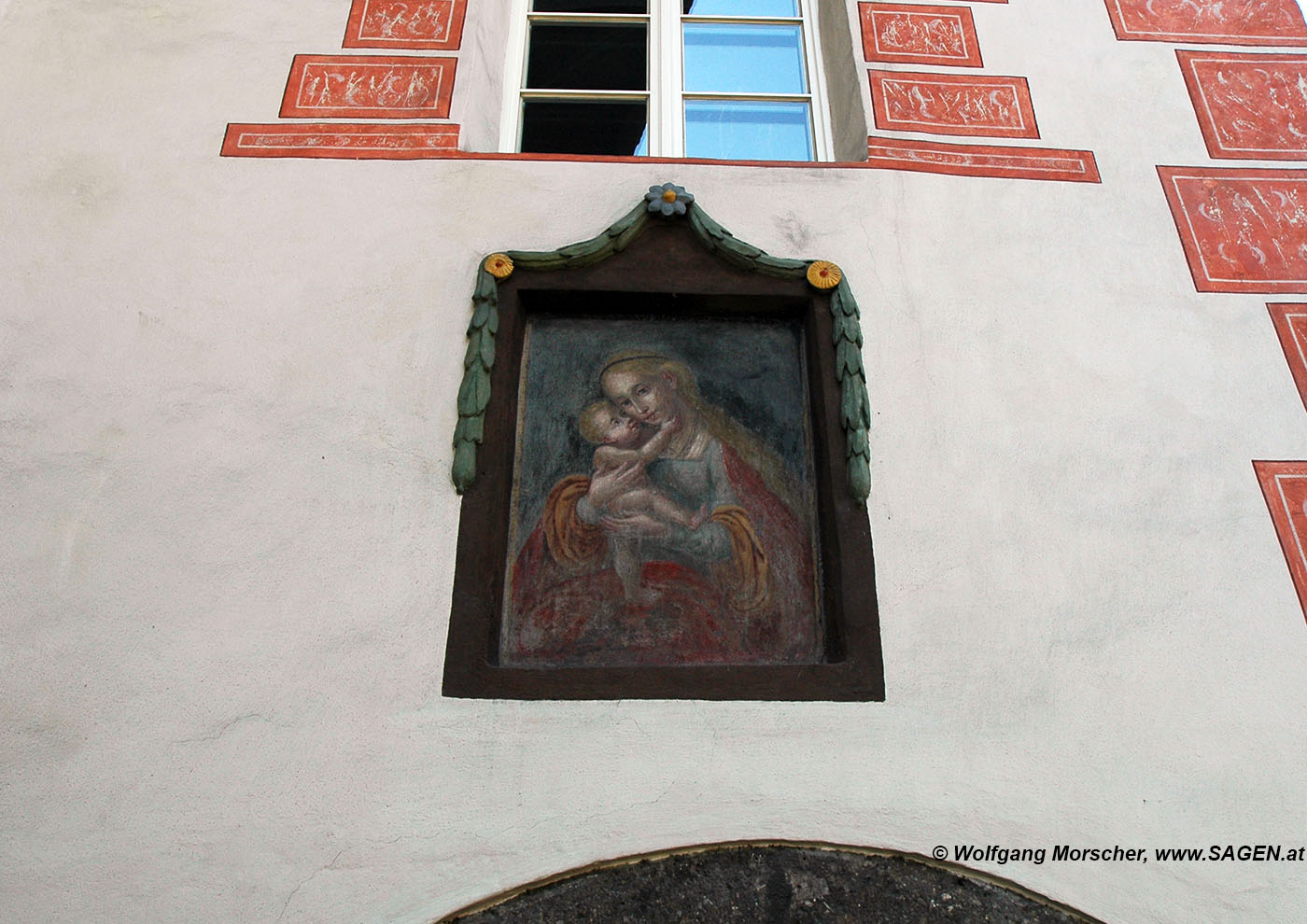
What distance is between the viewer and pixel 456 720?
8.15ft

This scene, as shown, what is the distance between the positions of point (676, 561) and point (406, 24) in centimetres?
218

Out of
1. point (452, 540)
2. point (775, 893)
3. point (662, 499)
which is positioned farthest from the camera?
point (662, 499)

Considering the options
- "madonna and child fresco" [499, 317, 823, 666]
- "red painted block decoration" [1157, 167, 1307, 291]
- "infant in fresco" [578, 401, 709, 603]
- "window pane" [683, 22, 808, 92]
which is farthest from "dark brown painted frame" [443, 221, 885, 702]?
"red painted block decoration" [1157, 167, 1307, 291]

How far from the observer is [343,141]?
3.36m

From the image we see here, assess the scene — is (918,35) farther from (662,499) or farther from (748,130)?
(662,499)

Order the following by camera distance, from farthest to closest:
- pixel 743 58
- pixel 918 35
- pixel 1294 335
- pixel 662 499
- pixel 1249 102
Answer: pixel 743 58 < pixel 918 35 < pixel 1249 102 < pixel 1294 335 < pixel 662 499

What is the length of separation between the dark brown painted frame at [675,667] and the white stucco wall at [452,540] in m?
0.05

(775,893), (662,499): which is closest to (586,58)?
(662,499)

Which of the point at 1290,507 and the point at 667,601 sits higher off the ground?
the point at 1290,507

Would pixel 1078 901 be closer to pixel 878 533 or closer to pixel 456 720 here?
pixel 878 533

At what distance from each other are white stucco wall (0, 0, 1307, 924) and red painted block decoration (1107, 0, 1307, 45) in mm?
387

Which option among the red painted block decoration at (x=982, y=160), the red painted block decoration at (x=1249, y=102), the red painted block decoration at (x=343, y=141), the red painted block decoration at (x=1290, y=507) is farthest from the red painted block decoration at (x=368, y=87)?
the red painted block decoration at (x=1290, y=507)

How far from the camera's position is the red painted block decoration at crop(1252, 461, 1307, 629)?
278 cm

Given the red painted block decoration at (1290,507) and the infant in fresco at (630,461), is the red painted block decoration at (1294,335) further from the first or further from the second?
the infant in fresco at (630,461)
